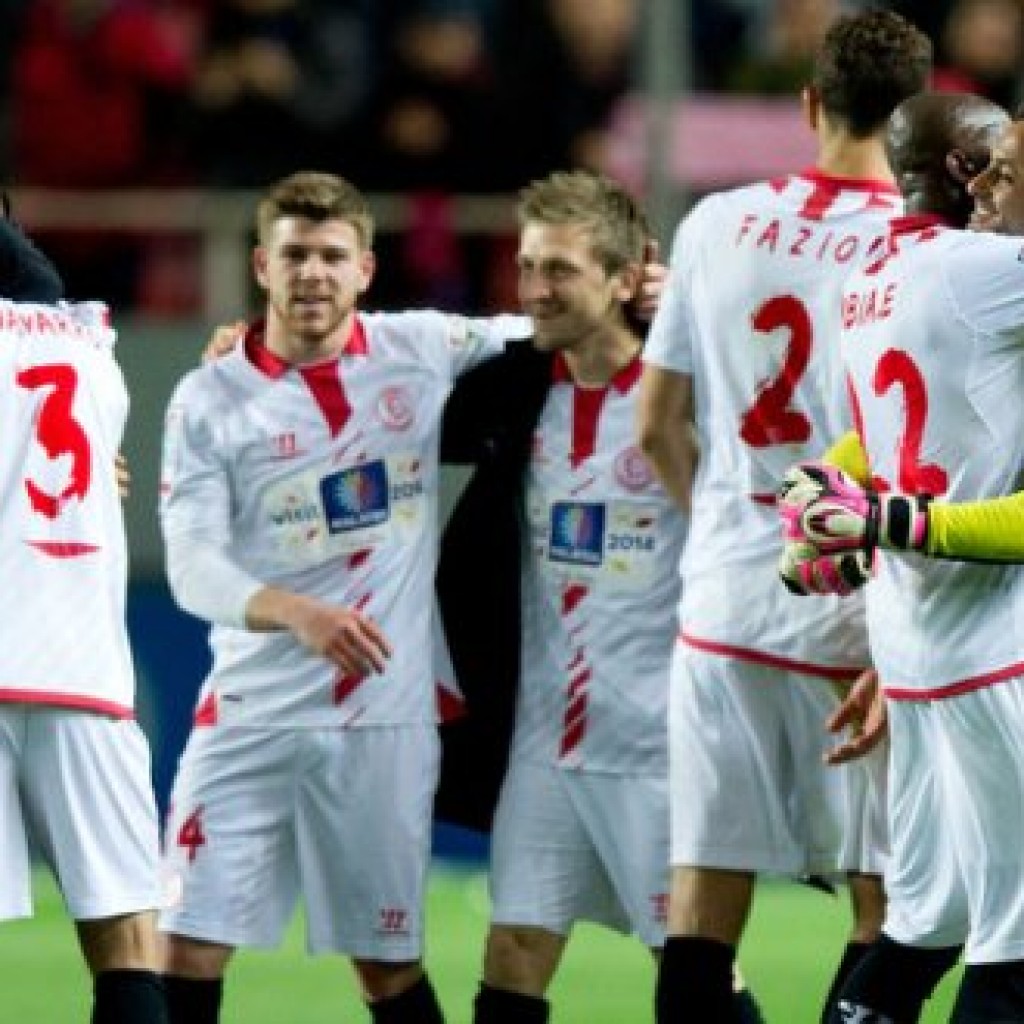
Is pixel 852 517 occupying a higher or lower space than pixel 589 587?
higher

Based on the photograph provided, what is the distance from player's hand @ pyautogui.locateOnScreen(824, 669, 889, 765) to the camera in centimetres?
725

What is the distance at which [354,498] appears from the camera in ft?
26.8

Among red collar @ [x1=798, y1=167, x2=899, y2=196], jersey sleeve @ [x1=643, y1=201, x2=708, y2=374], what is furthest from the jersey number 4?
jersey sleeve @ [x1=643, y1=201, x2=708, y2=374]

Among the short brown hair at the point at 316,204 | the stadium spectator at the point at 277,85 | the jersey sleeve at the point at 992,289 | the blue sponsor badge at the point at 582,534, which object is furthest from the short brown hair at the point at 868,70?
the stadium spectator at the point at 277,85

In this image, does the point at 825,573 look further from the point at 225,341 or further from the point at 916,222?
the point at 225,341

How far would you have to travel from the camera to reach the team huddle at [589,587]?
6559 millimetres

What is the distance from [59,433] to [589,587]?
1.58 metres

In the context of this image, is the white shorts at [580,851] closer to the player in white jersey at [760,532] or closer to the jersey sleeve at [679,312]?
the player in white jersey at [760,532]

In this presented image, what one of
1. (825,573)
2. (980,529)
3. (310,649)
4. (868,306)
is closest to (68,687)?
(310,649)

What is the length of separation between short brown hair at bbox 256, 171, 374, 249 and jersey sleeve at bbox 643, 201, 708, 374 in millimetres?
849

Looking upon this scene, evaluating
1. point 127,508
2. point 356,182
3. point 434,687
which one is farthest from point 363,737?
point 356,182

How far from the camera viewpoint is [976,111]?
7.08 metres

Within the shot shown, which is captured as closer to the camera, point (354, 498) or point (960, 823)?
point (960, 823)

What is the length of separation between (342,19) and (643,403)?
6.27 metres
